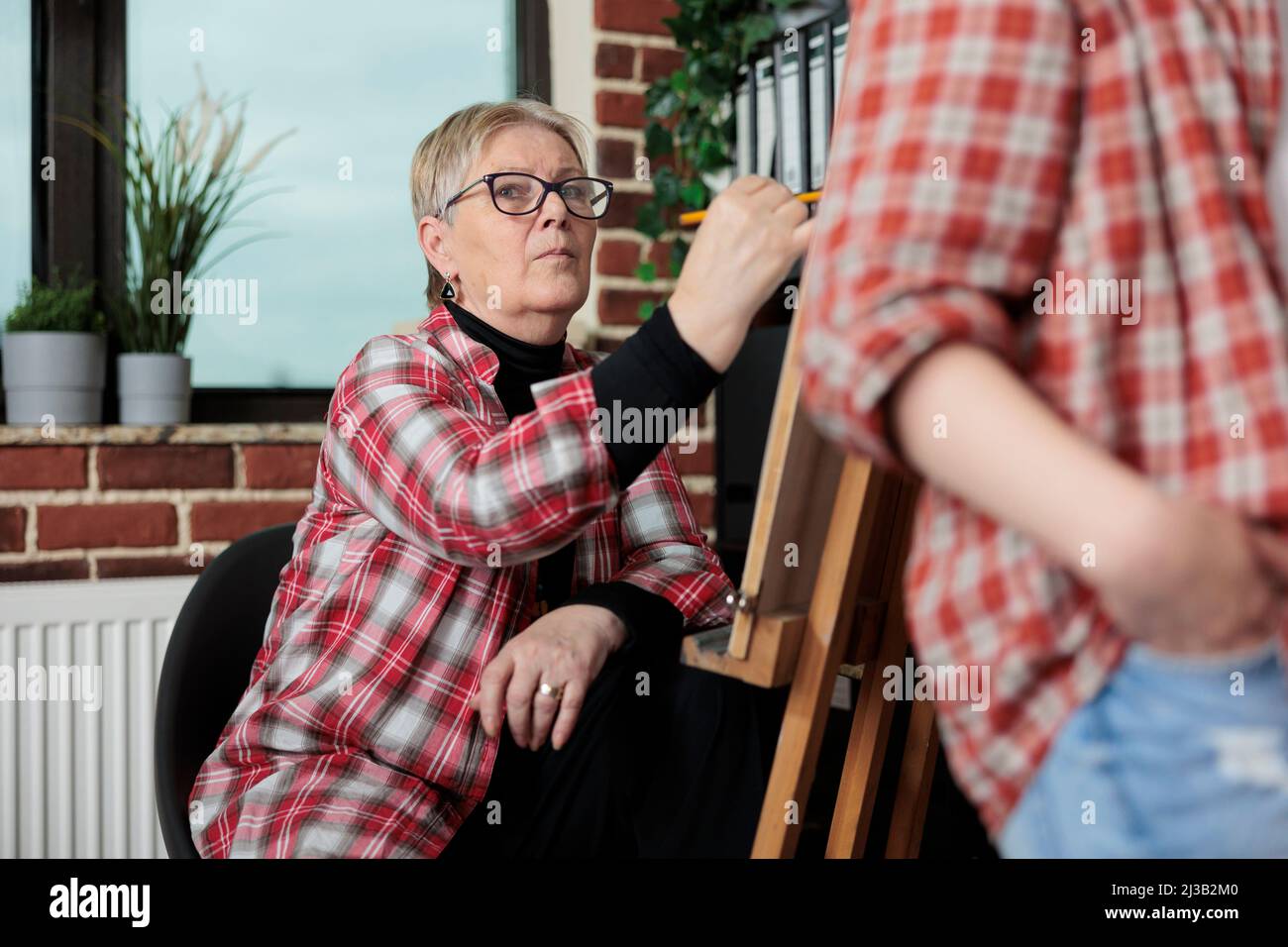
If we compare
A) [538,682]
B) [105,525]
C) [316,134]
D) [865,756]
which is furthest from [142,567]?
[865,756]

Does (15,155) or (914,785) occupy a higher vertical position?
(15,155)

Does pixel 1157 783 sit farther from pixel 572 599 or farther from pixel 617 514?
pixel 617 514

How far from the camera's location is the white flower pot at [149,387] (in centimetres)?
189

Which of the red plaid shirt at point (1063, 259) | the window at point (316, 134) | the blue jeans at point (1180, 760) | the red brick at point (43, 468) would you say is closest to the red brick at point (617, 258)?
the window at point (316, 134)

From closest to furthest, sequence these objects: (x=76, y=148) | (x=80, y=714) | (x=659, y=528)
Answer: (x=659, y=528) < (x=80, y=714) < (x=76, y=148)

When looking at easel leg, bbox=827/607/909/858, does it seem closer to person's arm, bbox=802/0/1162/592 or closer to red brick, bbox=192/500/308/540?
person's arm, bbox=802/0/1162/592

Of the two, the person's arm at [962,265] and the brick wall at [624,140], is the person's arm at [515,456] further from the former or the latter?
the brick wall at [624,140]

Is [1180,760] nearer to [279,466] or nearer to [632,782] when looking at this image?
[632,782]

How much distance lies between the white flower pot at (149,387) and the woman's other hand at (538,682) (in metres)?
1.07

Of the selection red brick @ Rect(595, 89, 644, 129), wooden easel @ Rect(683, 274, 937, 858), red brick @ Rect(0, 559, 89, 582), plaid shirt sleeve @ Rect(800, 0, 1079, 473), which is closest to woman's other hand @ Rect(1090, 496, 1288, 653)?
plaid shirt sleeve @ Rect(800, 0, 1079, 473)

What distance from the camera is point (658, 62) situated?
2.22 meters

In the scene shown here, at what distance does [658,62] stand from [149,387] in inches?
44.3

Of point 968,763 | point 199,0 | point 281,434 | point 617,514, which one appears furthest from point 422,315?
point 968,763

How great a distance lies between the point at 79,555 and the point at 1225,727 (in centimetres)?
174
